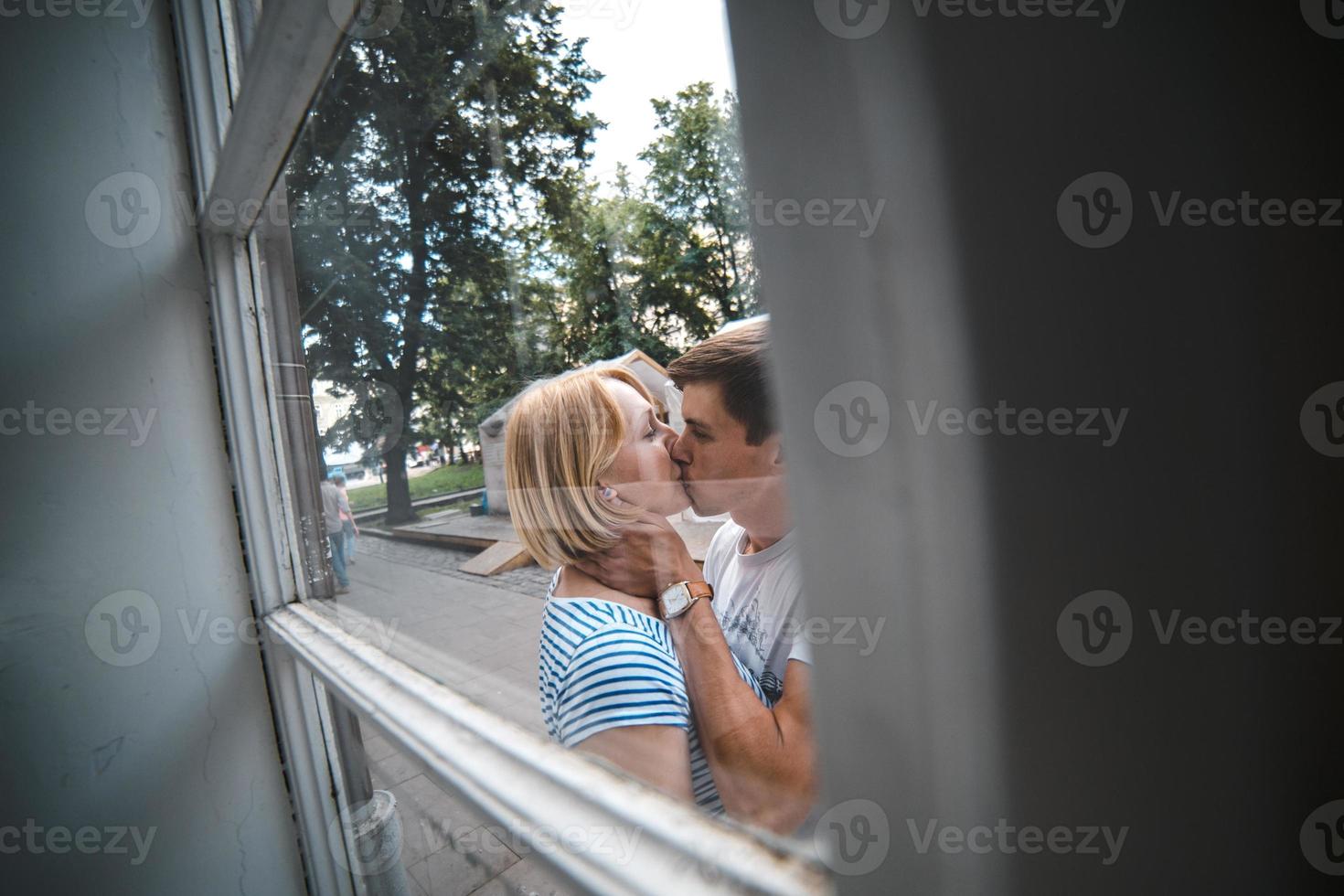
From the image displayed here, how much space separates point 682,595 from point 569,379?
286 mm

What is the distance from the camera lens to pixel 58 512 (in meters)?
1.23

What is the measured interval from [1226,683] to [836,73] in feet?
1.05

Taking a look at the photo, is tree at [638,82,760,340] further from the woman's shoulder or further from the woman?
the woman's shoulder

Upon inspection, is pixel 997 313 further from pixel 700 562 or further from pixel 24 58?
pixel 24 58

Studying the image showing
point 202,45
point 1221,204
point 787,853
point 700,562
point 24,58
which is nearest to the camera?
point 1221,204

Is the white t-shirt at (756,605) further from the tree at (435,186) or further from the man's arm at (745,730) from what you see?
the tree at (435,186)

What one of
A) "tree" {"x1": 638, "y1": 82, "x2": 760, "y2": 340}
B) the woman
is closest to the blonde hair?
the woman

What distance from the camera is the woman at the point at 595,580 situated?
23.0 inches

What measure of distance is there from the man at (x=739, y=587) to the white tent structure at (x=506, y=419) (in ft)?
0.08

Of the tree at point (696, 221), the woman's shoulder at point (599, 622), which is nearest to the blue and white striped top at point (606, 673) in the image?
the woman's shoulder at point (599, 622)

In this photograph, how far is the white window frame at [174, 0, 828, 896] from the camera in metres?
0.43

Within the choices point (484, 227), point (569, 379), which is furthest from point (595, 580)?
point (484, 227)

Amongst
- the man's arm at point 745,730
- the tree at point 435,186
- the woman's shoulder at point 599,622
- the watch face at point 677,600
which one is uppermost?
the tree at point 435,186

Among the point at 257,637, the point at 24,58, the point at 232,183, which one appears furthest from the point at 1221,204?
the point at 24,58
